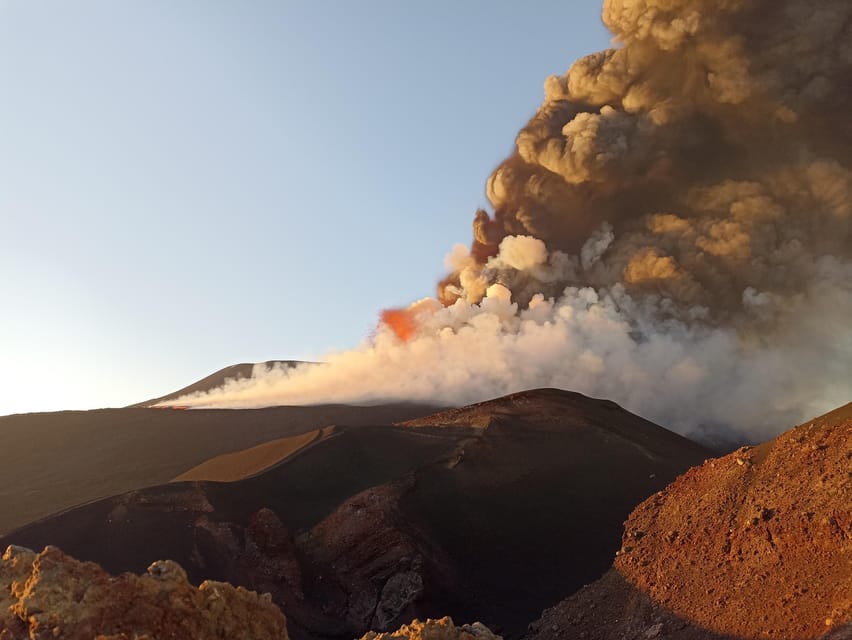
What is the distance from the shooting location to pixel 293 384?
235 ft

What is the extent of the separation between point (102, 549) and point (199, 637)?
14.2 meters

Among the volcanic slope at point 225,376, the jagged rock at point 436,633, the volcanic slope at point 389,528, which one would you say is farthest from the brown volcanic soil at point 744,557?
the volcanic slope at point 225,376

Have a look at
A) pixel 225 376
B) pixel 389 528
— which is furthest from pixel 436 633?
pixel 225 376

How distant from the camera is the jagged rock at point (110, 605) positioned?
27.6 feet

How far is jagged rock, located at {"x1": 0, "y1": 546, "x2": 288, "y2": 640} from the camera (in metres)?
8.41

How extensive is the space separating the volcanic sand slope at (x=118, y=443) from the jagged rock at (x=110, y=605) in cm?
2786

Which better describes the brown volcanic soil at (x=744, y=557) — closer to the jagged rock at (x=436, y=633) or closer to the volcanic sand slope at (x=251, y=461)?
the jagged rock at (x=436, y=633)

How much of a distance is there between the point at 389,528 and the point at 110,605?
14113mm

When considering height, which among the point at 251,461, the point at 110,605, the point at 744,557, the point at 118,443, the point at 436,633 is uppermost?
the point at 118,443

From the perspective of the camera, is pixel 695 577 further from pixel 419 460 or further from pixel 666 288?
pixel 666 288

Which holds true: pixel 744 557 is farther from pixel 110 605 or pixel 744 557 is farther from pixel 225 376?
pixel 225 376

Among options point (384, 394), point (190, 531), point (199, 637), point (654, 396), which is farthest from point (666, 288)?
point (199, 637)

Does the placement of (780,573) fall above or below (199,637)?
below

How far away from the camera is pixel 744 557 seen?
1533cm
